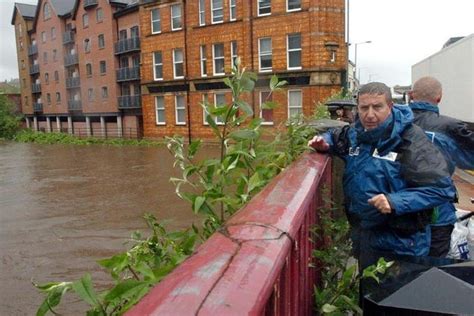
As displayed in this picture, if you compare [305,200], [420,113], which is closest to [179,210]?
[420,113]

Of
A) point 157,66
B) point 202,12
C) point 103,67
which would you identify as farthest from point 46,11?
point 202,12

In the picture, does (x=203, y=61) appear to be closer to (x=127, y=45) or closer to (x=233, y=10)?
(x=233, y=10)

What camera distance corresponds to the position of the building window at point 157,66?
29.1m

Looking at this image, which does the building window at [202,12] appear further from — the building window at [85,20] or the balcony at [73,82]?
the balcony at [73,82]

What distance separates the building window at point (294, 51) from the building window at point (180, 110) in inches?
307

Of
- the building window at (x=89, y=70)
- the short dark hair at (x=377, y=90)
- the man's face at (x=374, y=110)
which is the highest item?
the building window at (x=89, y=70)

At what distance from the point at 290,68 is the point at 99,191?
13.9 metres

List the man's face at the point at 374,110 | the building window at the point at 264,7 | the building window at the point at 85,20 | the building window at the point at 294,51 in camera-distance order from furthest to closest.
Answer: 1. the building window at the point at 85,20
2. the building window at the point at 264,7
3. the building window at the point at 294,51
4. the man's face at the point at 374,110

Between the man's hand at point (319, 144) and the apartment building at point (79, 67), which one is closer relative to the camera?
the man's hand at point (319, 144)

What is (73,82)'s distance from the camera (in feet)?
130

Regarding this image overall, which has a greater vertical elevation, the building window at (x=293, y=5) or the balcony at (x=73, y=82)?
the building window at (x=293, y=5)

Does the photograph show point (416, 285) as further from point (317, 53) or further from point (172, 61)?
point (172, 61)

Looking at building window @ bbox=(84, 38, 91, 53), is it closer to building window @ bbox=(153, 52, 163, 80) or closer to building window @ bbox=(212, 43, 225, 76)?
building window @ bbox=(153, 52, 163, 80)

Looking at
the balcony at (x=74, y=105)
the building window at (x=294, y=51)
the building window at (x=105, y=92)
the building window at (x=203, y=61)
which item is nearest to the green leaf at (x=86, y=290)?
the building window at (x=294, y=51)
